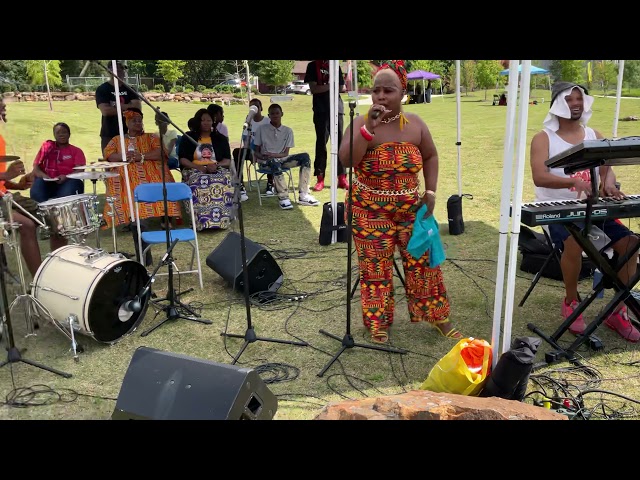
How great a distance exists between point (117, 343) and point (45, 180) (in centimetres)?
281

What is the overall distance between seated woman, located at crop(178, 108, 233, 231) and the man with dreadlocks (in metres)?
3.51

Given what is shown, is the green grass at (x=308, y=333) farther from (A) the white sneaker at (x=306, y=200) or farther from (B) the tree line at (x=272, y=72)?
(B) the tree line at (x=272, y=72)

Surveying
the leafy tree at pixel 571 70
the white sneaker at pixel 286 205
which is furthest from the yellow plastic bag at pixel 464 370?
the leafy tree at pixel 571 70

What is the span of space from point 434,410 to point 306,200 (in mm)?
6196

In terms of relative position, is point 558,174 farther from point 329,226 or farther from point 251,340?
point 329,226

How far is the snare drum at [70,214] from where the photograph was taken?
4684 mm

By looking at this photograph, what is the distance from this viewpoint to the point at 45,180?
6.29 metres

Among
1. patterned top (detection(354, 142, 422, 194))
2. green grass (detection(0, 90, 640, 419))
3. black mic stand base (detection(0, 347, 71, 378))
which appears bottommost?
green grass (detection(0, 90, 640, 419))

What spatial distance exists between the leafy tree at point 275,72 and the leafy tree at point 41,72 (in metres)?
10.5

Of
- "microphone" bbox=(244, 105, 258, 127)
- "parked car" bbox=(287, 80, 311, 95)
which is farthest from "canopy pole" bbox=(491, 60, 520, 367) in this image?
"parked car" bbox=(287, 80, 311, 95)

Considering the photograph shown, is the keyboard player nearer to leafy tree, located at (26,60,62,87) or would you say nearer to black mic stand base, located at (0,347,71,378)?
black mic stand base, located at (0,347,71,378)

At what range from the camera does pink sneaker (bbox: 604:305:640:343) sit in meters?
4.23
